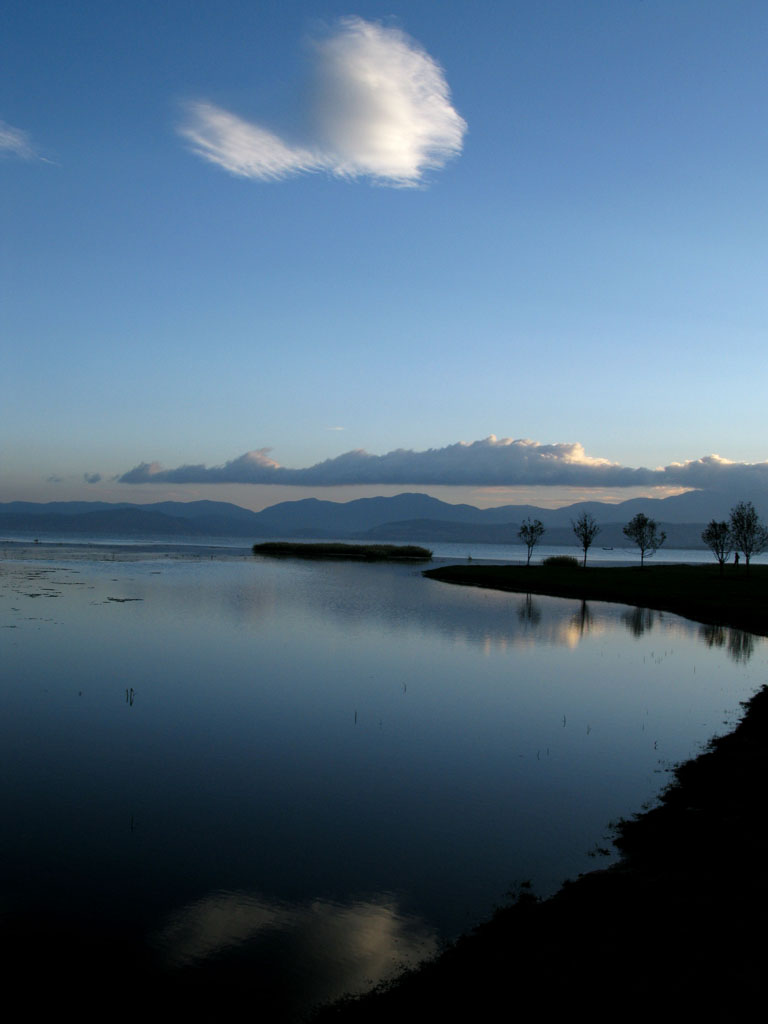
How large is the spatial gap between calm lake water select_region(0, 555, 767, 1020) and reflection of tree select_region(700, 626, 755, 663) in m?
0.53

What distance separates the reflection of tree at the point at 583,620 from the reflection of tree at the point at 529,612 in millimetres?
2396

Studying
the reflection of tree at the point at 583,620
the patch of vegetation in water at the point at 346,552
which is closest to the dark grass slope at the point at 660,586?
the reflection of tree at the point at 583,620

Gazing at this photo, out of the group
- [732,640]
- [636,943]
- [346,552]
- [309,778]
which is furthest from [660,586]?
[346,552]

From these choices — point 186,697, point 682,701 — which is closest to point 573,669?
point 682,701

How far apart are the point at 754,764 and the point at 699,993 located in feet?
32.1

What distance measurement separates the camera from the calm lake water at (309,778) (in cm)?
991

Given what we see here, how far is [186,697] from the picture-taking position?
887 inches

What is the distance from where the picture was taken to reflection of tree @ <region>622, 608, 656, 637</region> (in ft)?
141

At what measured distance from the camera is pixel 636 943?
8555 mm

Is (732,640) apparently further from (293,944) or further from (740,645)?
(293,944)

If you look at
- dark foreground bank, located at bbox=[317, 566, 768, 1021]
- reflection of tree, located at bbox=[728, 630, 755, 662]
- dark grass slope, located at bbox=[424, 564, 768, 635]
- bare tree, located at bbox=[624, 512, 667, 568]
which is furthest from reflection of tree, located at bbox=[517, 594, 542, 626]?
bare tree, located at bbox=[624, 512, 667, 568]

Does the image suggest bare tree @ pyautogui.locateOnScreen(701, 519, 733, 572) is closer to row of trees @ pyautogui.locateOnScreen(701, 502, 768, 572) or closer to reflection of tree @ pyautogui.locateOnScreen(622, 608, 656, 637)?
row of trees @ pyautogui.locateOnScreen(701, 502, 768, 572)

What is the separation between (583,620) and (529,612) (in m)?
4.60

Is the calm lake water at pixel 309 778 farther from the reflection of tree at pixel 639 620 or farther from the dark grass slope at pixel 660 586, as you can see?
the dark grass slope at pixel 660 586
